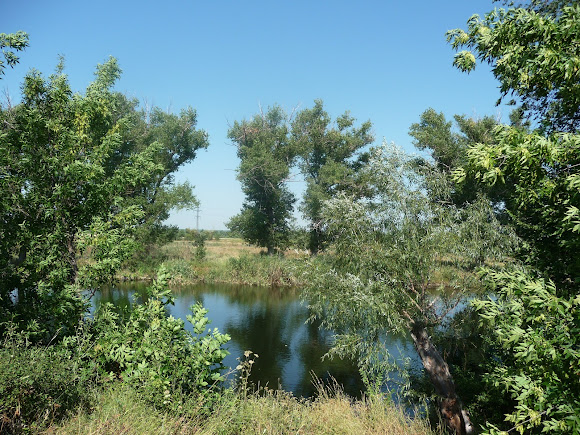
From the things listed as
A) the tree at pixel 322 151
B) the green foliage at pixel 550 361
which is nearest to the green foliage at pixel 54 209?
the green foliage at pixel 550 361

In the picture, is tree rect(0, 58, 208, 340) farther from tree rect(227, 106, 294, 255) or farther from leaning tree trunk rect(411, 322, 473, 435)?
tree rect(227, 106, 294, 255)

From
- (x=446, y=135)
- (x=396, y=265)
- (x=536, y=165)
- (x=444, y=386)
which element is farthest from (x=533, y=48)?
(x=446, y=135)

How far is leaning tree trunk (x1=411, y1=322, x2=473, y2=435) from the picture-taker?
9.91m

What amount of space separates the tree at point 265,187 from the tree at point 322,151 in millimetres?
1847

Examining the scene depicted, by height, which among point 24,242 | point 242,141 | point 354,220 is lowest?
point 24,242

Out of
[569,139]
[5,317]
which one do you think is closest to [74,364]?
[5,317]

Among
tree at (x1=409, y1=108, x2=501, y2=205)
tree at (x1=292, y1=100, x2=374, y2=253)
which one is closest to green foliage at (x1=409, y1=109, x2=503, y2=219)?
tree at (x1=409, y1=108, x2=501, y2=205)

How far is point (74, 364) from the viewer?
567 centimetres

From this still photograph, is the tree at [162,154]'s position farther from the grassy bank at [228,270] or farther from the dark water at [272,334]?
the dark water at [272,334]

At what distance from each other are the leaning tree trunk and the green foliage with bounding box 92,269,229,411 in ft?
21.3

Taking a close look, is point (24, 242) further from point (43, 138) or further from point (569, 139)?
point (569, 139)

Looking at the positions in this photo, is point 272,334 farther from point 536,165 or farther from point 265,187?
point 265,187

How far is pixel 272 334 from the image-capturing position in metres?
19.6

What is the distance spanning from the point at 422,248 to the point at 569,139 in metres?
7.03
